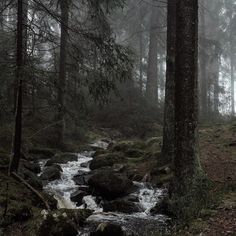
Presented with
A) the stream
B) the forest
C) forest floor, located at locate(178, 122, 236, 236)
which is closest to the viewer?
forest floor, located at locate(178, 122, 236, 236)

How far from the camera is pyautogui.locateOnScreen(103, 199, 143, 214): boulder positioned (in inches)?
382

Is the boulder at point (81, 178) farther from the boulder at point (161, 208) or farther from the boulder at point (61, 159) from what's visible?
the boulder at point (161, 208)

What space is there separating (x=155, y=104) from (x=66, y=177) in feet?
43.4

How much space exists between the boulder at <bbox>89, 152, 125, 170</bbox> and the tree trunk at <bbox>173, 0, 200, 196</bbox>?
5.32 m

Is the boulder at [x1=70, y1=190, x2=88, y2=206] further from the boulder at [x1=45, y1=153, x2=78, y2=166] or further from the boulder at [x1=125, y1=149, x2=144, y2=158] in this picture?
the boulder at [x1=125, y1=149, x2=144, y2=158]

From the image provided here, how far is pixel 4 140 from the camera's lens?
48.6 ft

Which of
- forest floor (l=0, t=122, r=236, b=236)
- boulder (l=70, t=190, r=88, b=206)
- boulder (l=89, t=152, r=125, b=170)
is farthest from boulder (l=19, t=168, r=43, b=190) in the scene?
boulder (l=89, t=152, r=125, b=170)

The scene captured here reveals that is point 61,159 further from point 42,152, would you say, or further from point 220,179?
point 220,179

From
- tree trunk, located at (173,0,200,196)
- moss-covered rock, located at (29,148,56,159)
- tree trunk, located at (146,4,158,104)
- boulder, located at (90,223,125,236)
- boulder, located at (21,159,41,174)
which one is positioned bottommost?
boulder, located at (90,223,125,236)

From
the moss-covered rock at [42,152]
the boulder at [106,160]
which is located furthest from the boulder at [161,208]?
the moss-covered rock at [42,152]

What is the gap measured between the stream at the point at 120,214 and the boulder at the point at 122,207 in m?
0.14

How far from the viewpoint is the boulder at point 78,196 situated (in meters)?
10.5

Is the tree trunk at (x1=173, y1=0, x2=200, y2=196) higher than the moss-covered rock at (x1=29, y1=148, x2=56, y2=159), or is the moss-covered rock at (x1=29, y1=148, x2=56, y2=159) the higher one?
the tree trunk at (x1=173, y1=0, x2=200, y2=196)

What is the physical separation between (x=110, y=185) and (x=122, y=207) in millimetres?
1071
